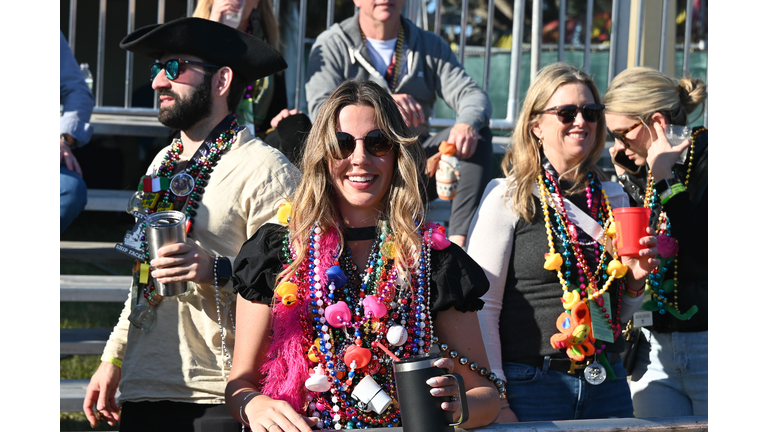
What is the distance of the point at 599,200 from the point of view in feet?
9.61

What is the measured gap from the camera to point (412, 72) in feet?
14.3

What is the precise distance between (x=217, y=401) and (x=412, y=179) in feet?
3.48

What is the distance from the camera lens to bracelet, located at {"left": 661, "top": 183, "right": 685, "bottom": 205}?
129 inches

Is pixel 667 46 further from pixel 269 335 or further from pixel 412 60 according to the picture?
pixel 269 335

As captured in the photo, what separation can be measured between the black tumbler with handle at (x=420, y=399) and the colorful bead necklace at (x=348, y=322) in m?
0.27

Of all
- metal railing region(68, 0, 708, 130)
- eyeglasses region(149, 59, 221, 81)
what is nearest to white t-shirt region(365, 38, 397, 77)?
metal railing region(68, 0, 708, 130)

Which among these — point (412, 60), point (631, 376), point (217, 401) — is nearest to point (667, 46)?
point (412, 60)

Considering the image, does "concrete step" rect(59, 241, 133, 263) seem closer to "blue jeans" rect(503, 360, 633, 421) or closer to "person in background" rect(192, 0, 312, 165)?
"person in background" rect(192, 0, 312, 165)

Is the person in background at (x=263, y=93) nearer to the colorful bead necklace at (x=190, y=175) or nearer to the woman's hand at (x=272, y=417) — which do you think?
the colorful bead necklace at (x=190, y=175)

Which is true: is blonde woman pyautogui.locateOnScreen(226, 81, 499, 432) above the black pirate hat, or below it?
below

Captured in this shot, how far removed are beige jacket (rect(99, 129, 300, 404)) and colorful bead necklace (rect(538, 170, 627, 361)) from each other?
3.21ft

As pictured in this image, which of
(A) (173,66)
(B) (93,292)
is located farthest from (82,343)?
(A) (173,66)

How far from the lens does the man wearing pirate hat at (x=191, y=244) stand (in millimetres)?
2543

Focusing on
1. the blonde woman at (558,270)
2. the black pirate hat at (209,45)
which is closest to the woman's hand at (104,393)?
the black pirate hat at (209,45)
